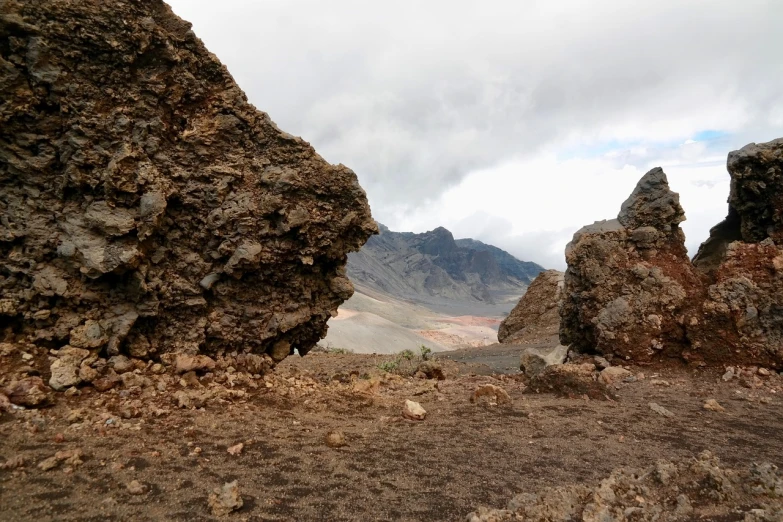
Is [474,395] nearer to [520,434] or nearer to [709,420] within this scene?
[520,434]

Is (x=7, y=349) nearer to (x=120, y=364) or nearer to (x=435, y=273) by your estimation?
(x=120, y=364)

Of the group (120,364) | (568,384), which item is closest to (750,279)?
(568,384)

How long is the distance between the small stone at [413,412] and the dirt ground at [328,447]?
134 millimetres

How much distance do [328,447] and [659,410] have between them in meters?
4.90

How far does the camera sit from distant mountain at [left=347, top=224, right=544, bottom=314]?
407 ft

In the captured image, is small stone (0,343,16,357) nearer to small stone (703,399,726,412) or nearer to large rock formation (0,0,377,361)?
large rock formation (0,0,377,361)

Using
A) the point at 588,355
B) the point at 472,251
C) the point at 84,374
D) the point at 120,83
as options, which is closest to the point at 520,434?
the point at 84,374

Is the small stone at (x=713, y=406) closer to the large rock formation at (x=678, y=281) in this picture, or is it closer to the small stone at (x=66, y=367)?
the large rock formation at (x=678, y=281)

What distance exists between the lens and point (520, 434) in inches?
222

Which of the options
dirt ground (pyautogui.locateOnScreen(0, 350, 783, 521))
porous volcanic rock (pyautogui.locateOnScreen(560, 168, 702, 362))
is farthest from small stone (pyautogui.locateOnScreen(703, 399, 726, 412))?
porous volcanic rock (pyautogui.locateOnScreen(560, 168, 702, 362))

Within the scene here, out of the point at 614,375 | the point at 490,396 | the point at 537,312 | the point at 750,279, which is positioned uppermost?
the point at 750,279

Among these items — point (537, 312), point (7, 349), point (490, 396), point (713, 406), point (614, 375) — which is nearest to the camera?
point (7, 349)

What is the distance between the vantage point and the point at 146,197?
222 inches

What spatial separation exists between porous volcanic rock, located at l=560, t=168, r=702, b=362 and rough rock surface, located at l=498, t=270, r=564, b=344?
1311cm
